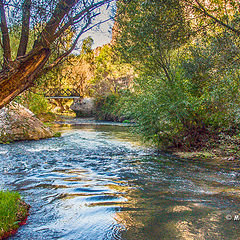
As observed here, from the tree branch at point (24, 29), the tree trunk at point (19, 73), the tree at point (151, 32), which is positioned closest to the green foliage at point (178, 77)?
the tree at point (151, 32)

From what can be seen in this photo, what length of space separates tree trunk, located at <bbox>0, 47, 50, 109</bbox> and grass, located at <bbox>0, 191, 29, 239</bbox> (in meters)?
1.98

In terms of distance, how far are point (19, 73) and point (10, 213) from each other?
270 cm

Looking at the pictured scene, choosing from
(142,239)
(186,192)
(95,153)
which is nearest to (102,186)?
(186,192)

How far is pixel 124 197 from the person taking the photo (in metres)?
6.40

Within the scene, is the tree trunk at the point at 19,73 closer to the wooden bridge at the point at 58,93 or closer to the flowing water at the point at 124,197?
the flowing water at the point at 124,197

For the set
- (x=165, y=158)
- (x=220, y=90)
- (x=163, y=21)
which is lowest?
(x=165, y=158)

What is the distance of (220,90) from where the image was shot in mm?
10758

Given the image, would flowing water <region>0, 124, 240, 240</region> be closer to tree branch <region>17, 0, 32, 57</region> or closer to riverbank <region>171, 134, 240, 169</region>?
riverbank <region>171, 134, 240, 169</region>

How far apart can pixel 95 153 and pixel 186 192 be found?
7.81 m

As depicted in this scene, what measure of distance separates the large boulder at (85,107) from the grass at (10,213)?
43067 millimetres

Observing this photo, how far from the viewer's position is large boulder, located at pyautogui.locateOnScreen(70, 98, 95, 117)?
48406 millimetres

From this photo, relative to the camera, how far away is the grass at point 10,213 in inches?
171

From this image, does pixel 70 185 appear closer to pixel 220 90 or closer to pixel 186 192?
pixel 186 192

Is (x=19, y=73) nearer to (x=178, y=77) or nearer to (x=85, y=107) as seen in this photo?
(x=178, y=77)
